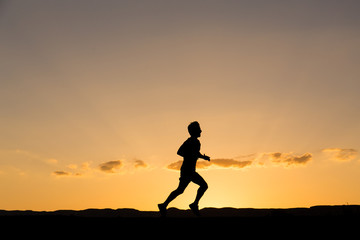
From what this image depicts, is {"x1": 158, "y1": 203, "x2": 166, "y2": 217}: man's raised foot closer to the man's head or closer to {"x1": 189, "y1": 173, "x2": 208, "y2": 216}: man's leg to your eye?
{"x1": 189, "y1": 173, "x2": 208, "y2": 216}: man's leg

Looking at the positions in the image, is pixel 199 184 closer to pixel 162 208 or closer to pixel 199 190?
pixel 199 190

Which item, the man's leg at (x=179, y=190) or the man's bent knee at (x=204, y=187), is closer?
the man's leg at (x=179, y=190)

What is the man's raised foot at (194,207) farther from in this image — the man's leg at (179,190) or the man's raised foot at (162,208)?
the man's raised foot at (162,208)

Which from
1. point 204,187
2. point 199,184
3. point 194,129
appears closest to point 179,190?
point 199,184

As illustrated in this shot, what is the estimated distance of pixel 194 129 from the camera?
10617 millimetres

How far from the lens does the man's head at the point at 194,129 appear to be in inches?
418

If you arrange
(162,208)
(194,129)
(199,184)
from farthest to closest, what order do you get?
1. (199,184)
2. (194,129)
3. (162,208)

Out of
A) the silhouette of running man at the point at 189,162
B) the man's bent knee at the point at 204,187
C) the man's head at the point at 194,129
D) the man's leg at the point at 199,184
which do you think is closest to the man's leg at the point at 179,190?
the silhouette of running man at the point at 189,162

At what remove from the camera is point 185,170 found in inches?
414

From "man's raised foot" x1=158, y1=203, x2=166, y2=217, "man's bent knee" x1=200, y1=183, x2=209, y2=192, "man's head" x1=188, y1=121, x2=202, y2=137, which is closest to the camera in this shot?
"man's raised foot" x1=158, y1=203, x2=166, y2=217

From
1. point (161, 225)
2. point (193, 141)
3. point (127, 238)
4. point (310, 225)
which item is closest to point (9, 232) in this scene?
point (127, 238)

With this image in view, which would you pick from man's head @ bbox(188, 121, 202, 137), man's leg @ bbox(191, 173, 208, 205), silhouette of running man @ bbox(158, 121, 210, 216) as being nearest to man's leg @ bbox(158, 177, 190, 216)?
silhouette of running man @ bbox(158, 121, 210, 216)

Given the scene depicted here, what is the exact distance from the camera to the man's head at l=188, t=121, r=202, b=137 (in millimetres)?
10609

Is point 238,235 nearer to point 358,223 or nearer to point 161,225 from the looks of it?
point 161,225
